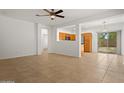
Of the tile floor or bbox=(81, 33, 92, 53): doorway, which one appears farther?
bbox=(81, 33, 92, 53): doorway

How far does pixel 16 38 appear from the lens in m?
5.07

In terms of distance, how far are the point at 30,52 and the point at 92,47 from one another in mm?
5631

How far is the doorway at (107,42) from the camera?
7455 millimetres

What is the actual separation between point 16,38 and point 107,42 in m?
7.82

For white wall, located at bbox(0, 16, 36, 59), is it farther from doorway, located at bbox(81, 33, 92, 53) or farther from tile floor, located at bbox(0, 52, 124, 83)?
doorway, located at bbox(81, 33, 92, 53)

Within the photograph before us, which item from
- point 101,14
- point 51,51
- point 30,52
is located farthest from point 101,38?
point 30,52

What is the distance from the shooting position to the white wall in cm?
454

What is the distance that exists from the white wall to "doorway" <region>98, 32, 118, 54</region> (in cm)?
622

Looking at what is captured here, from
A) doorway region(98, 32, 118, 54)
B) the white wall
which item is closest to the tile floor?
the white wall

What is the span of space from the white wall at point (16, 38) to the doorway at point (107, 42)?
20.4ft

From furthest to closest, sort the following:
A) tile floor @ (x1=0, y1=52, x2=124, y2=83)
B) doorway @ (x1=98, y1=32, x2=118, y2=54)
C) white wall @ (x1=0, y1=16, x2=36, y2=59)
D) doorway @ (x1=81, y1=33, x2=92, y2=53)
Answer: doorway @ (x1=81, y1=33, x2=92, y2=53) → doorway @ (x1=98, y1=32, x2=118, y2=54) → white wall @ (x1=0, y1=16, x2=36, y2=59) → tile floor @ (x1=0, y1=52, x2=124, y2=83)
